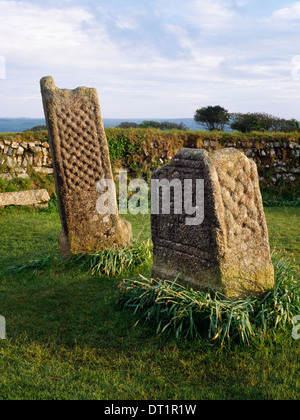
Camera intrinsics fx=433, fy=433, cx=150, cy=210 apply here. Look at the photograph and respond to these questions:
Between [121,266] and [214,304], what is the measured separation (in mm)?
2295

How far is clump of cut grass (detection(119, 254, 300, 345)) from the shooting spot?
162 inches

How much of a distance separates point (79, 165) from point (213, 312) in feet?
11.4

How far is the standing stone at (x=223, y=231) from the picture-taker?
4383 mm

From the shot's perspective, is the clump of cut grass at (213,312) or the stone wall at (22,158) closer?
the clump of cut grass at (213,312)

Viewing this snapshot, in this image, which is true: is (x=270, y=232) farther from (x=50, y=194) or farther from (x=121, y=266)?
(x=50, y=194)

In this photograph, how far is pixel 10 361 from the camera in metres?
3.94

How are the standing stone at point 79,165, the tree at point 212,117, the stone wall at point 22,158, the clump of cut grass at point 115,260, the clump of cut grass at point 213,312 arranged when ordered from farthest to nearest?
the tree at point 212,117, the stone wall at point 22,158, the standing stone at point 79,165, the clump of cut grass at point 115,260, the clump of cut grass at point 213,312

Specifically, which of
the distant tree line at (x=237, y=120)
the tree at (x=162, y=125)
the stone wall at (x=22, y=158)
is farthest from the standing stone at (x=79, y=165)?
the distant tree line at (x=237, y=120)

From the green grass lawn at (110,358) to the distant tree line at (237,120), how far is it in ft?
59.2

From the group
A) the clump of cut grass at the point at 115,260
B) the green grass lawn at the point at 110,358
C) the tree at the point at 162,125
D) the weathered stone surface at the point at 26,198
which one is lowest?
the green grass lawn at the point at 110,358

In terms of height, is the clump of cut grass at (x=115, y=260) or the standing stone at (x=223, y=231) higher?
the standing stone at (x=223, y=231)

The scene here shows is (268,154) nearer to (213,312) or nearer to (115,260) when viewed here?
(115,260)

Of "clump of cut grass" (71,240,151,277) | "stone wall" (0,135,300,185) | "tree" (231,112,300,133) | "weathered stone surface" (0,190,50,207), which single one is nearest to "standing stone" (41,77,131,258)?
"clump of cut grass" (71,240,151,277)

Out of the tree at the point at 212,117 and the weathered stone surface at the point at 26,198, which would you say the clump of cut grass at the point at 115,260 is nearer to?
the weathered stone surface at the point at 26,198
